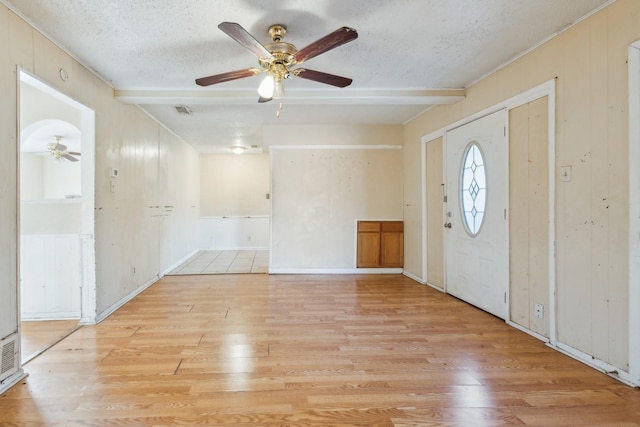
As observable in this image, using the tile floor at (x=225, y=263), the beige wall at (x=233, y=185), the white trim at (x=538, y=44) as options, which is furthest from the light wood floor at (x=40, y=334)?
the beige wall at (x=233, y=185)

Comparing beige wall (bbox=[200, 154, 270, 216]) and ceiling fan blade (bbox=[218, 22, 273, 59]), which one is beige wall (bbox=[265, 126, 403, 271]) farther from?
beige wall (bbox=[200, 154, 270, 216])

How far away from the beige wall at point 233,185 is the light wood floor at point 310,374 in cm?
490

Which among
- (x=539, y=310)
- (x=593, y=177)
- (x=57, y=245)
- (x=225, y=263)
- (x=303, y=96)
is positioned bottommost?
(x=225, y=263)

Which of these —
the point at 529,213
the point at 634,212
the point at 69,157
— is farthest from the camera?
the point at 69,157

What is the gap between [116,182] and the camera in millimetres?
3590

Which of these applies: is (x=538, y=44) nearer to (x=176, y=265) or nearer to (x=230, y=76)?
(x=230, y=76)

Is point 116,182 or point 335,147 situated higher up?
point 335,147

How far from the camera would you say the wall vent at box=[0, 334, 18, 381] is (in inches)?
79.9

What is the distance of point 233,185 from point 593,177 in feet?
23.9

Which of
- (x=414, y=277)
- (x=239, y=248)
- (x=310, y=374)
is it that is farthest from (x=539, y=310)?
(x=239, y=248)

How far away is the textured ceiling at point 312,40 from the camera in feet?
7.13

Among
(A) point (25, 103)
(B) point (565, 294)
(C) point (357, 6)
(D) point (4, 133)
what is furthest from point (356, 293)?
(A) point (25, 103)

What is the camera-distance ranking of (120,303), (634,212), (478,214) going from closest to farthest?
(634,212) < (478,214) < (120,303)

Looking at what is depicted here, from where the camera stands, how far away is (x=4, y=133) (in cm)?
209
